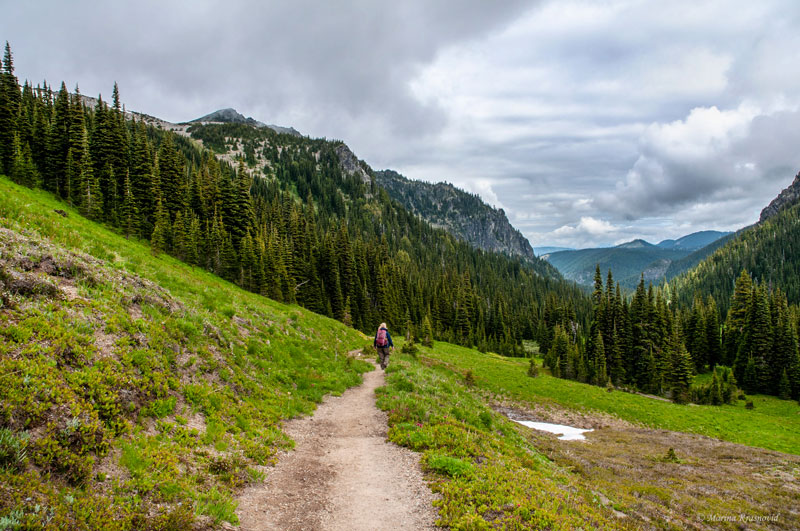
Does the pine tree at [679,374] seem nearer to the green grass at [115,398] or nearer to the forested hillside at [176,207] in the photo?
the forested hillside at [176,207]

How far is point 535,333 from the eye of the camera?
132375 mm

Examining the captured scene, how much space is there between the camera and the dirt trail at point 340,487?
7.29 metres

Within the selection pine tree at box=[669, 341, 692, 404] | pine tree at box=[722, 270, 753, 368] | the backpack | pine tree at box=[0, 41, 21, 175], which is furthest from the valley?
pine tree at box=[722, 270, 753, 368]

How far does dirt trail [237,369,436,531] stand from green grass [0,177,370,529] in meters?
0.60

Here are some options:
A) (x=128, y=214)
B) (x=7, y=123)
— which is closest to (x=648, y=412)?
(x=128, y=214)

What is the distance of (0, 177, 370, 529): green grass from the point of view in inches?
217

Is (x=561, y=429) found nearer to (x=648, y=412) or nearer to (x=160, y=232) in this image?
(x=648, y=412)

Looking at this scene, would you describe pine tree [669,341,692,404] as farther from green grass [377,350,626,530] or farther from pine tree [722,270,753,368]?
green grass [377,350,626,530]

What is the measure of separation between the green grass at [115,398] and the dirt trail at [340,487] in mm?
598

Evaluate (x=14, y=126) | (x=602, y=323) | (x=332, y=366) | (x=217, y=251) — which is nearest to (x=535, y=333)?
(x=602, y=323)

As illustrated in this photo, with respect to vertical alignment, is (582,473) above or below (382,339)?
below

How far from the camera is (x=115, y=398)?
7.64m

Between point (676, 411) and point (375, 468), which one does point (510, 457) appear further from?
point (676, 411)

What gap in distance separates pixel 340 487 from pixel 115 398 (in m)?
5.56
